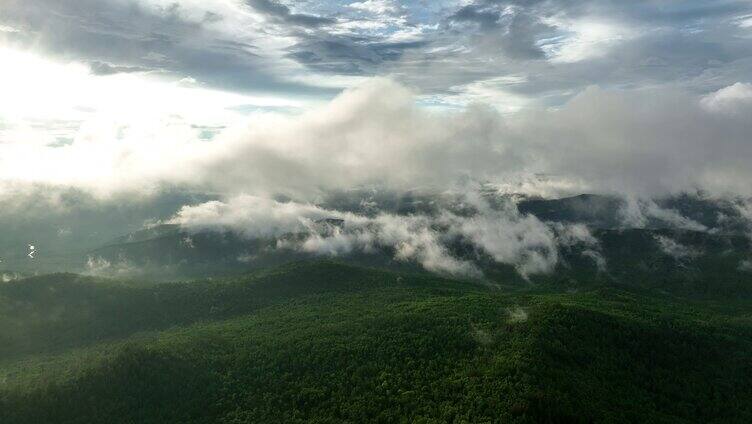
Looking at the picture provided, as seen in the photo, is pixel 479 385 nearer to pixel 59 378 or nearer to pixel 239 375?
pixel 239 375

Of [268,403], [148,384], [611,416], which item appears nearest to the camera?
[611,416]

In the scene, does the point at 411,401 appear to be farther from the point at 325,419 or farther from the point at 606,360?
the point at 606,360

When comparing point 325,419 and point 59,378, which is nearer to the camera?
point 325,419

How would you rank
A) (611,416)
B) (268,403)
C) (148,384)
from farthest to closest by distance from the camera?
(148,384) < (268,403) < (611,416)

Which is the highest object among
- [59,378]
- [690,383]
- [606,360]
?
[59,378]

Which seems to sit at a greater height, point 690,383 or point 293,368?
point 293,368

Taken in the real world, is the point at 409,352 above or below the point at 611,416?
above

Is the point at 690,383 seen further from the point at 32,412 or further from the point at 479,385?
the point at 32,412

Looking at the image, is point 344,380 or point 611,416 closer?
point 611,416

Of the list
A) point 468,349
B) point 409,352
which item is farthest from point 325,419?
point 468,349

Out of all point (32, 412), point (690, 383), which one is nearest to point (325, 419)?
point (32, 412)
